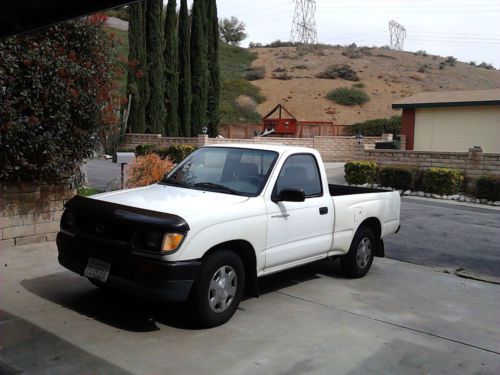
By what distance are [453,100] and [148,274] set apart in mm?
21714

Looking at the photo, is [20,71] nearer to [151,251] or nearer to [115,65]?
[115,65]

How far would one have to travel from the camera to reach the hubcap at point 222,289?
4.86 meters

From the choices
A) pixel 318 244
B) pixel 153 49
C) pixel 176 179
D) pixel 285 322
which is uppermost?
pixel 153 49

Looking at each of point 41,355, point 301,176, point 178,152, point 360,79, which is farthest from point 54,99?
point 360,79

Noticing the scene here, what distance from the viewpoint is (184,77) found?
30656 mm

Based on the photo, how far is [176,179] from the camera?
6.18 metres

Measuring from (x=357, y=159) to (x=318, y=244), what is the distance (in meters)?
14.1

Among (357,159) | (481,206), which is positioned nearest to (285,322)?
(481,206)

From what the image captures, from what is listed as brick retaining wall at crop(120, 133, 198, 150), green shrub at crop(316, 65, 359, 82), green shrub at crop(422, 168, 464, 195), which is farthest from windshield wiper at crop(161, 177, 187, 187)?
green shrub at crop(316, 65, 359, 82)

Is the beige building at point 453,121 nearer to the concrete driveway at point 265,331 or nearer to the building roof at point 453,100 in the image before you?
the building roof at point 453,100

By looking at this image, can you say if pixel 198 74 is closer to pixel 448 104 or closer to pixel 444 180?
pixel 448 104

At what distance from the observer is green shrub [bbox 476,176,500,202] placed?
15.4 meters

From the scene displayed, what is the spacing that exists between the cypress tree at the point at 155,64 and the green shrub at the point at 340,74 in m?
40.1

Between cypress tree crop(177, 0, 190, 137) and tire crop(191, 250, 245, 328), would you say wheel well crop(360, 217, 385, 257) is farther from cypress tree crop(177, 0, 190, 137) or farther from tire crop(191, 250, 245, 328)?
cypress tree crop(177, 0, 190, 137)
